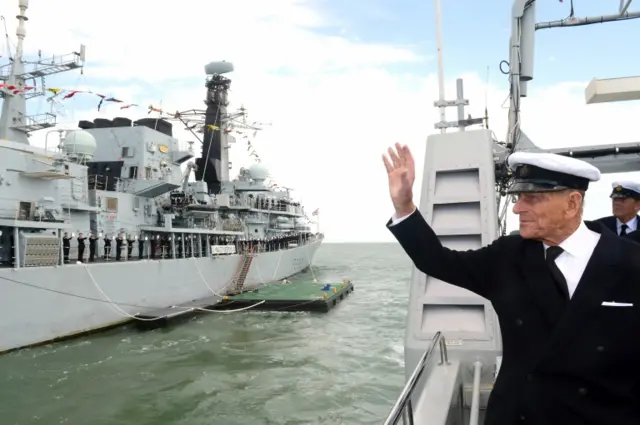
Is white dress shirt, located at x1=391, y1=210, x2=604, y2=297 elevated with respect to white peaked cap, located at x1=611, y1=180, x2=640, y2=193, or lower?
lower

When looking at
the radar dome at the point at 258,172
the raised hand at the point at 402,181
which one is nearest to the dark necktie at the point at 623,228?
the raised hand at the point at 402,181

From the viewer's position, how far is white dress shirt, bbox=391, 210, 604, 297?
1525mm

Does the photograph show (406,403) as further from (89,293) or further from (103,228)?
(103,228)

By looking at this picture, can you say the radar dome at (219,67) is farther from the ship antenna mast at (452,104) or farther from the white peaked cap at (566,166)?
the white peaked cap at (566,166)

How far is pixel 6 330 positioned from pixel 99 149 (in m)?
12.5

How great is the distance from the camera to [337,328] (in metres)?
15.3

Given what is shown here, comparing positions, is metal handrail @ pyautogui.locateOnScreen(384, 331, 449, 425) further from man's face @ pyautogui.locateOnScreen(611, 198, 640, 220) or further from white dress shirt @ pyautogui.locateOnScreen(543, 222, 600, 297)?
man's face @ pyautogui.locateOnScreen(611, 198, 640, 220)

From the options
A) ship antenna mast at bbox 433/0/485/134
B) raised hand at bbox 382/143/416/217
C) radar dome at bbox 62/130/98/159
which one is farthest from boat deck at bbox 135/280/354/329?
raised hand at bbox 382/143/416/217

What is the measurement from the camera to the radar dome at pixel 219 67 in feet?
103

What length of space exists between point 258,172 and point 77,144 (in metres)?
16.9

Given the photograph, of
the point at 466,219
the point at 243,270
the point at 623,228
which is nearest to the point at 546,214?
the point at 466,219

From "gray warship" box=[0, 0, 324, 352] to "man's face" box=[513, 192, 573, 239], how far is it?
522 inches

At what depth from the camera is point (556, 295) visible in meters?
1.50

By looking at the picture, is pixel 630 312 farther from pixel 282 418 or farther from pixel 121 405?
pixel 121 405
